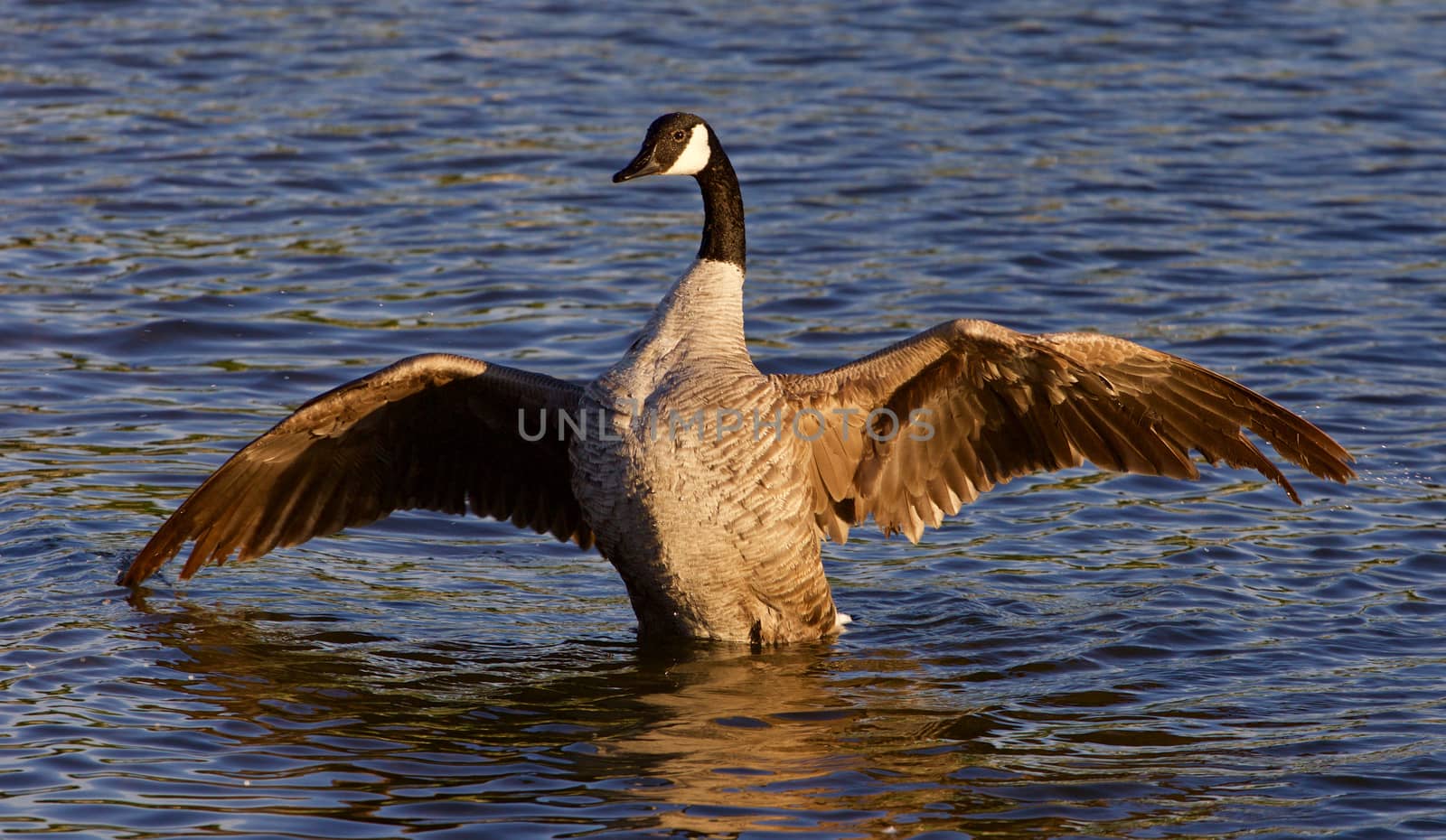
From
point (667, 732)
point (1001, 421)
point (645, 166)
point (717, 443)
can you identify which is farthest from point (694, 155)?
point (667, 732)

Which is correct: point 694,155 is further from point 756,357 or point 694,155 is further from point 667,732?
point 756,357

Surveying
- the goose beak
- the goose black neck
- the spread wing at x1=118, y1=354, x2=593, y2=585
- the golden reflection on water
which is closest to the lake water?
the golden reflection on water

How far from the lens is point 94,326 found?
37.2ft

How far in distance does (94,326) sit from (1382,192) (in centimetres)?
983

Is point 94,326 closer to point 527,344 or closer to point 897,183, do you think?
point 527,344

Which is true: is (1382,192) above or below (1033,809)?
above

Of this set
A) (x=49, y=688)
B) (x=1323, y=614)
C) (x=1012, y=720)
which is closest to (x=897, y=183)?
(x=1323, y=614)

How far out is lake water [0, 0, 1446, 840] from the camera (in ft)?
21.4

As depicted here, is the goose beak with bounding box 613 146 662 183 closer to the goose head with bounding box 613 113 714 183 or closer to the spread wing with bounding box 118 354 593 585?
the goose head with bounding box 613 113 714 183

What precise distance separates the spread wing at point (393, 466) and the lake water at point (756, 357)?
A: 1.28 feet

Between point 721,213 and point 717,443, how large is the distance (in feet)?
3.92

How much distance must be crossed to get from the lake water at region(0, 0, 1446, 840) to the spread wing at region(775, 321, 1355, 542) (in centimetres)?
64

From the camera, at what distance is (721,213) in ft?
25.9

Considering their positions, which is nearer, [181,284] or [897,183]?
[181,284]
